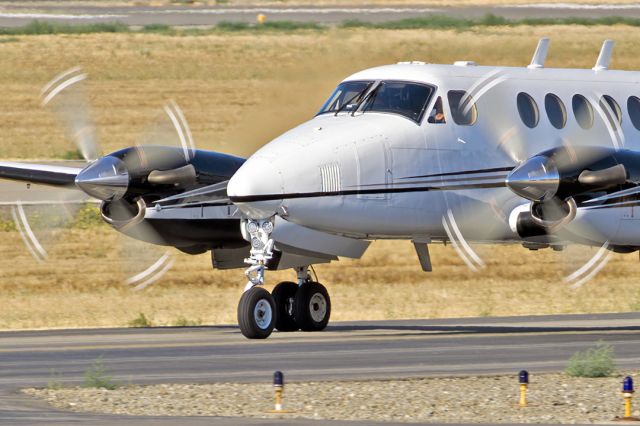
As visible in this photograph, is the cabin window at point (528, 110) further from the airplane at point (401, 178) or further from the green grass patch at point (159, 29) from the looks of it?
the green grass patch at point (159, 29)

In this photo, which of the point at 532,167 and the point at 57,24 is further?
the point at 57,24

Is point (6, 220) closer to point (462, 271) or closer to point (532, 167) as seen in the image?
point (462, 271)

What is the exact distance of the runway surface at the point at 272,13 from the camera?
2859 inches

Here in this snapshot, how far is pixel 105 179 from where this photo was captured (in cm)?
2505

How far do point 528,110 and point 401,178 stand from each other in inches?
117

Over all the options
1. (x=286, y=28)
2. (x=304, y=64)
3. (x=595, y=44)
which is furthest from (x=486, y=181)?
(x=286, y=28)

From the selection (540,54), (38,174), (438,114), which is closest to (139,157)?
(38,174)

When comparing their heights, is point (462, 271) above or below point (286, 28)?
below

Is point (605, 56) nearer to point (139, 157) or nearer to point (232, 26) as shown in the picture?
point (139, 157)

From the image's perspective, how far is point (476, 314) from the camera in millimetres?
33688

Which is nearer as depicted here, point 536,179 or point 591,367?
point 591,367

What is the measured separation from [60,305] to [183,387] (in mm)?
18252

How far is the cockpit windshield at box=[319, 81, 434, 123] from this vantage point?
23812 millimetres

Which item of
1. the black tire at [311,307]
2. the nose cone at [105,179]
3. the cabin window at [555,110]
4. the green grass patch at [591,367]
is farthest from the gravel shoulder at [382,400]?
the nose cone at [105,179]
